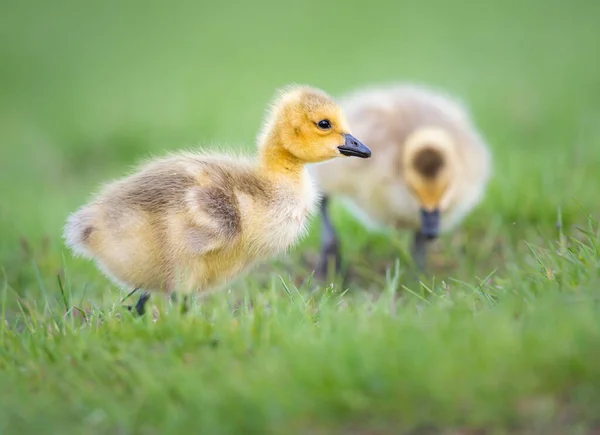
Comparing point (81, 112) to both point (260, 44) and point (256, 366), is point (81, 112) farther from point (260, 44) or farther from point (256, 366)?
point (256, 366)

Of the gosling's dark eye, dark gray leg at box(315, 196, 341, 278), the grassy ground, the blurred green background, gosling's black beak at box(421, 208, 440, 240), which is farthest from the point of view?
the blurred green background

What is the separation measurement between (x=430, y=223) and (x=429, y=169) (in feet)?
0.94

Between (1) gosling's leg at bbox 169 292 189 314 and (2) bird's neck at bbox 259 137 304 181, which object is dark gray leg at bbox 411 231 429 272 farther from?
(1) gosling's leg at bbox 169 292 189 314

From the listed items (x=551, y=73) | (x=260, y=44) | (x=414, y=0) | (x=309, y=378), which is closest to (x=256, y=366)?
(x=309, y=378)

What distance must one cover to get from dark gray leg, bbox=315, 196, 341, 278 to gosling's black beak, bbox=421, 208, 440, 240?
24.2 inches

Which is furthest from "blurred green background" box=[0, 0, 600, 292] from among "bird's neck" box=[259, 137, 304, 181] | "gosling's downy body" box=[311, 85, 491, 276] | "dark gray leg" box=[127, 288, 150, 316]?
"bird's neck" box=[259, 137, 304, 181]

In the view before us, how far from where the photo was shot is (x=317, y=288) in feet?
10.5

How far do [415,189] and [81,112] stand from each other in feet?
19.9

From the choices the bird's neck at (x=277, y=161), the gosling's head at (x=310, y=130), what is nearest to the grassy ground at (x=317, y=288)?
the bird's neck at (x=277, y=161)

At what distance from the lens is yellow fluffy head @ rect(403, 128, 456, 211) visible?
454cm

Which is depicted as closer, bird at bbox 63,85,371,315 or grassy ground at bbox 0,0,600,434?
grassy ground at bbox 0,0,600,434

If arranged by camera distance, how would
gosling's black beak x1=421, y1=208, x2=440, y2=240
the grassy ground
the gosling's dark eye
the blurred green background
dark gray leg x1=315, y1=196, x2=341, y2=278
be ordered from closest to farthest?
the grassy ground < the gosling's dark eye < gosling's black beak x1=421, y1=208, x2=440, y2=240 < dark gray leg x1=315, y1=196, x2=341, y2=278 < the blurred green background

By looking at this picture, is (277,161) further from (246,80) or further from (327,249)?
(246,80)

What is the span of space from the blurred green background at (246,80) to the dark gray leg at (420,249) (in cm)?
41
